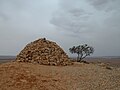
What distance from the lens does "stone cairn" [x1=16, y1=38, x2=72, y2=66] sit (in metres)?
27.0

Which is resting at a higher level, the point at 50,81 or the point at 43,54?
the point at 43,54

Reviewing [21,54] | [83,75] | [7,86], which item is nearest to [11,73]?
[7,86]

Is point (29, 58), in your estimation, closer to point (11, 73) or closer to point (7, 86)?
point (11, 73)

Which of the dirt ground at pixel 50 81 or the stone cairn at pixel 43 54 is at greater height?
the stone cairn at pixel 43 54

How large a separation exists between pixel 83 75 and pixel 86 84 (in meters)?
3.34

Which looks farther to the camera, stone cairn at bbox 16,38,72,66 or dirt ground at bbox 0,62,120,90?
stone cairn at bbox 16,38,72,66

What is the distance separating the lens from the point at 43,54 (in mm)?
27875

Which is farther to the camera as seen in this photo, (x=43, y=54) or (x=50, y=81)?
(x=43, y=54)

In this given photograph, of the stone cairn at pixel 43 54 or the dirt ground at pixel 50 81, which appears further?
the stone cairn at pixel 43 54

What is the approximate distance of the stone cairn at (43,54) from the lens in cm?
2703

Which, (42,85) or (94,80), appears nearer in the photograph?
(42,85)

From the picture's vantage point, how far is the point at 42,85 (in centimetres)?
1600

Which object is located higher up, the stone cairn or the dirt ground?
the stone cairn

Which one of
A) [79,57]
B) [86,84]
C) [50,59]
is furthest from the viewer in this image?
[79,57]
